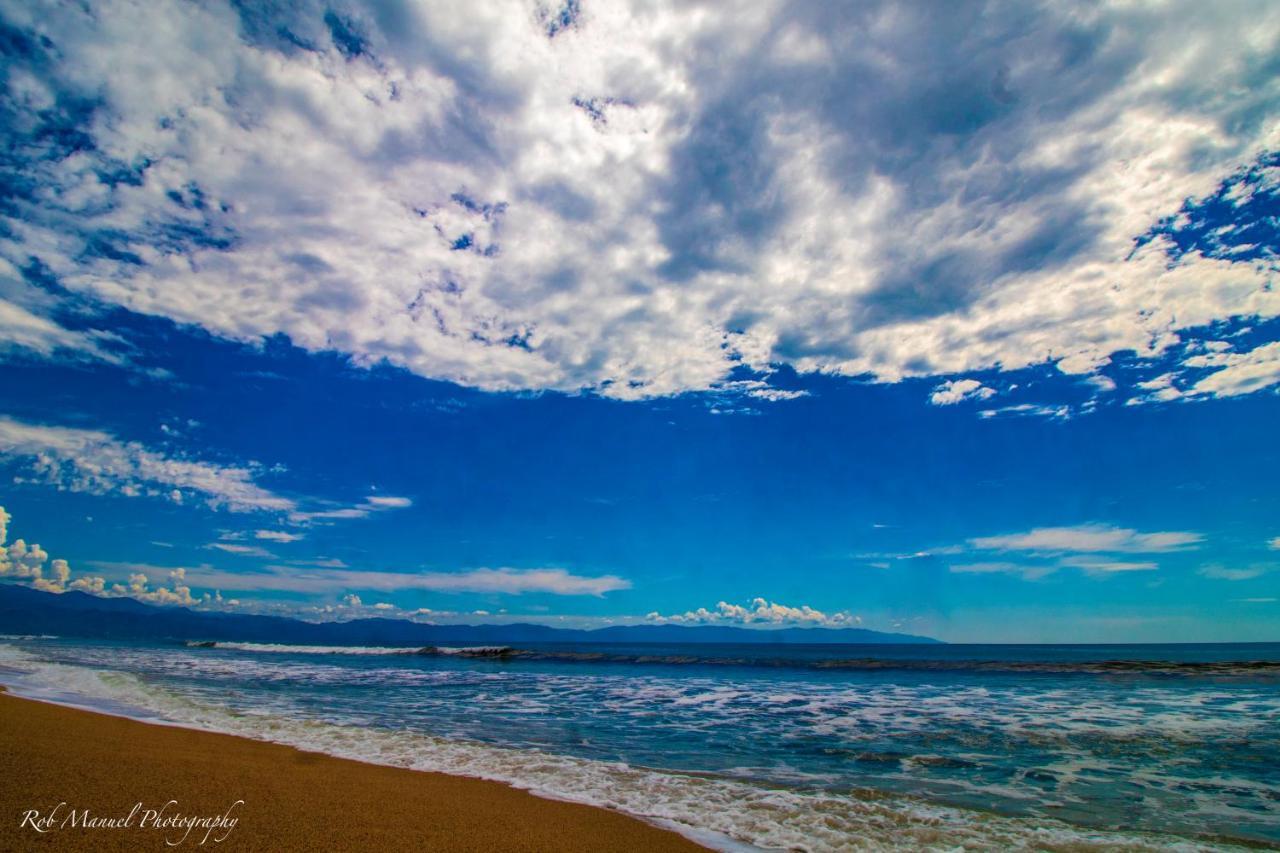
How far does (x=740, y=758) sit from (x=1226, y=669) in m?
47.6

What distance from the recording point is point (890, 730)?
16344mm

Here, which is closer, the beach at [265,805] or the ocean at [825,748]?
the beach at [265,805]

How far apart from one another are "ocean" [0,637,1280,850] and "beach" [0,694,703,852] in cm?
110

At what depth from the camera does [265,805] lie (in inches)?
274

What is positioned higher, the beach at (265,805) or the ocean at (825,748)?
the beach at (265,805)

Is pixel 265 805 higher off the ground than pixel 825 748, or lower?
higher

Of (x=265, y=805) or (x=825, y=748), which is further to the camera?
(x=825, y=748)

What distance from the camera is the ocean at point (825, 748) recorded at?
8.00m

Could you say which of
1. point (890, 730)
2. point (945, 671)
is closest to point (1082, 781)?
point (890, 730)

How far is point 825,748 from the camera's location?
13.8 meters

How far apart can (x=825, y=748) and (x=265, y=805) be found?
11792 millimetres

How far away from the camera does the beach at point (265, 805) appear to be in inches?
229

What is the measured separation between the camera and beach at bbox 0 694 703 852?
229 inches

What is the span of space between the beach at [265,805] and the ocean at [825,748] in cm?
110
